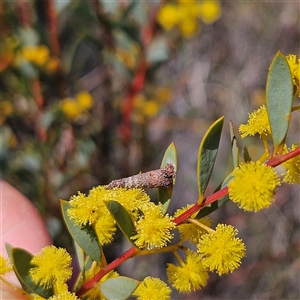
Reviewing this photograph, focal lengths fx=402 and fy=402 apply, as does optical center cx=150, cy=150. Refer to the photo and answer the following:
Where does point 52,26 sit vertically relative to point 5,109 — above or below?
above

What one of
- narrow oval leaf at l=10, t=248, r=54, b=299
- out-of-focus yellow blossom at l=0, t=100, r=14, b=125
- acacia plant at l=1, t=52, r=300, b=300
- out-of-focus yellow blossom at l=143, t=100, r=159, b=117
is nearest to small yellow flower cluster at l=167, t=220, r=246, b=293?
acacia plant at l=1, t=52, r=300, b=300

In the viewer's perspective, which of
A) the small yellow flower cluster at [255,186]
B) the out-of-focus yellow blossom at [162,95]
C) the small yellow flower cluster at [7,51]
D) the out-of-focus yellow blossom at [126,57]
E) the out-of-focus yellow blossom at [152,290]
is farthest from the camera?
the out-of-focus yellow blossom at [162,95]

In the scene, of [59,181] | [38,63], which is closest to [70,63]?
[38,63]

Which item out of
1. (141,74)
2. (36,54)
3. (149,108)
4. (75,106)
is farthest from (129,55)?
(36,54)

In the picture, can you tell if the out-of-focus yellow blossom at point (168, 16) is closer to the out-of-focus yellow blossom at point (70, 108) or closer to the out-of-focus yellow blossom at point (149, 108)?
the out-of-focus yellow blossom at point (149, 108)

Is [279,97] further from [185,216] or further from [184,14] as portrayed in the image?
[184,14]

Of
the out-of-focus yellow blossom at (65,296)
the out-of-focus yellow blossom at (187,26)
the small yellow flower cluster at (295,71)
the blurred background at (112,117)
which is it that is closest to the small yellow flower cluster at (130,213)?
the out-of-focus yellow blossom at (65,296)

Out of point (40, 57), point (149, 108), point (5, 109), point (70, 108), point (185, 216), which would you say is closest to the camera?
point (185, 216)
